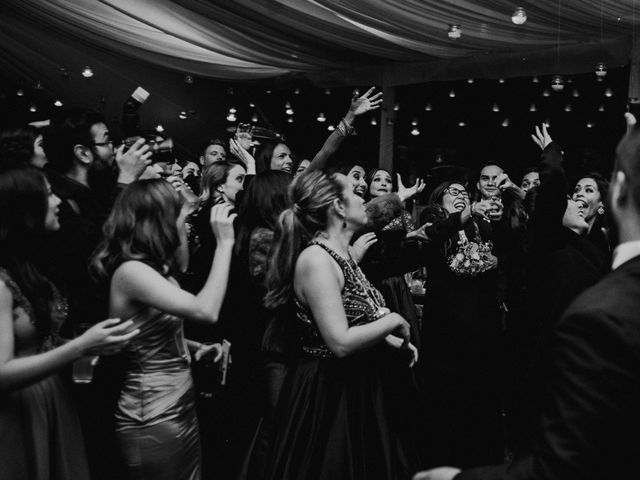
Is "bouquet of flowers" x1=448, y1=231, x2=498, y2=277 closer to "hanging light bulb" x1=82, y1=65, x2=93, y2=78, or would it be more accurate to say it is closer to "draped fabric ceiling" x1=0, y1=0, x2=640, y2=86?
"draped fabric ceiling" x1=0, y1=0, x2=640, y2=86

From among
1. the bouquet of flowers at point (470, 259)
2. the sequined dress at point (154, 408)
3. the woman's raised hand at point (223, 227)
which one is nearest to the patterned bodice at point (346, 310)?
the woman's raised hand at point (223, 227)

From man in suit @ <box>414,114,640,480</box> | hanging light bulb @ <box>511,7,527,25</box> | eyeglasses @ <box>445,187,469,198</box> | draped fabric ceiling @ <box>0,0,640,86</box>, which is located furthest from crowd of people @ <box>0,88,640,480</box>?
draped fabric ceiling @ <box>0,0,640,86</box>

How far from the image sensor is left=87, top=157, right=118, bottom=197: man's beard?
289 centimetres

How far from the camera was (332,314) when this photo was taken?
2.28 meters

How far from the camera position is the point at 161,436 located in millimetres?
2156

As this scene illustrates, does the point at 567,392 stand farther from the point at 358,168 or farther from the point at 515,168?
the point at 515,168

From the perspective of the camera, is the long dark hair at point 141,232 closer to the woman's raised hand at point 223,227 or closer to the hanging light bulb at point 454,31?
the woman's raised hand at point 223,227

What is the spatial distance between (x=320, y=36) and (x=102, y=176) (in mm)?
3003

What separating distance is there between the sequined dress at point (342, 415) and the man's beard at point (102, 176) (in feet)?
3.22

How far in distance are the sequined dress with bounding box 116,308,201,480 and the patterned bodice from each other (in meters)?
0.43

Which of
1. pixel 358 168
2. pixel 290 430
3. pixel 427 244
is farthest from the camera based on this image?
pixel 358 168

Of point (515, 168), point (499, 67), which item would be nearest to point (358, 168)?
point (499, 67)

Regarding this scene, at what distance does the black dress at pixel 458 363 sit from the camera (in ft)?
12.0

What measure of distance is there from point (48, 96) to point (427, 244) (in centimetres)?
482
